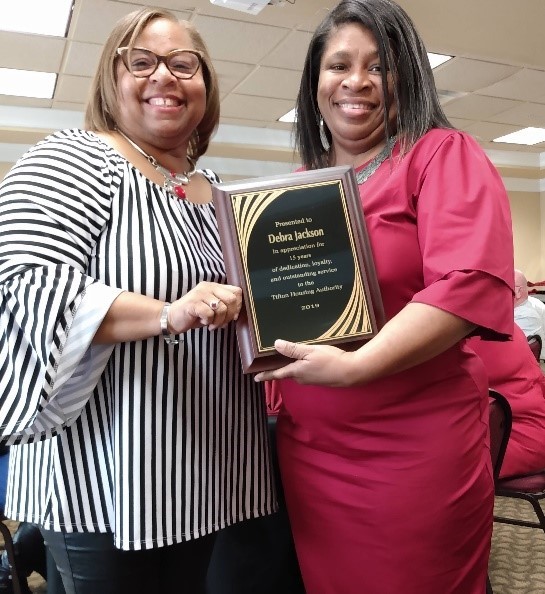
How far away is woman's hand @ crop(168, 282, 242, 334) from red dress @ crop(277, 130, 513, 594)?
0.30 metres

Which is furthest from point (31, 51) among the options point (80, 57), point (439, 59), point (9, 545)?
point (9, 545)

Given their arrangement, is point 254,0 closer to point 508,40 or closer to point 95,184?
point 508,40

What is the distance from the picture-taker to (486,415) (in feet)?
3.99

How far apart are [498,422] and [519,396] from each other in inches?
17.0

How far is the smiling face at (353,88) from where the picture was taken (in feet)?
3.96

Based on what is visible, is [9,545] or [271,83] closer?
[9,545]

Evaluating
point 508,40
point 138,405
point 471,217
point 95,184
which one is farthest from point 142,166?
point 508,40

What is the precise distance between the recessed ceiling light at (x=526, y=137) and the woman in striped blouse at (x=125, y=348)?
8.08 metres

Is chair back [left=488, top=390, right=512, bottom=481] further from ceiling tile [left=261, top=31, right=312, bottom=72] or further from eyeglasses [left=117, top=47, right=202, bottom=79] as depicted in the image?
ceiling tile [left=261, top=31, right=312, bottom=72]

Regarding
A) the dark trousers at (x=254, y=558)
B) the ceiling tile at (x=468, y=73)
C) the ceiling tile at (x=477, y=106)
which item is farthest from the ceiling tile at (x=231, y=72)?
the dark trousers at (x=254, y=558)

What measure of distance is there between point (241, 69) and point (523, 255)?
701cm

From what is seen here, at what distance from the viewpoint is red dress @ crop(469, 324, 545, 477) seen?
83.0 inches

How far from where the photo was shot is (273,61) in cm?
539

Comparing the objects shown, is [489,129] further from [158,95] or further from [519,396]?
[158,95]
